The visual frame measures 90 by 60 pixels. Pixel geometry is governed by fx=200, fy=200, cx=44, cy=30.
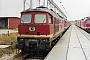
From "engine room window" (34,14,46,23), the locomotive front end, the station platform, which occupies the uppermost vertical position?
"engine room window" (34,14,46,23)

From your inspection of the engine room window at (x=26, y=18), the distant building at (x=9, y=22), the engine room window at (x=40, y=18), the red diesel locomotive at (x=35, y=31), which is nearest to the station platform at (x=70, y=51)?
the red diesel locomotive at (x=35, y=31)

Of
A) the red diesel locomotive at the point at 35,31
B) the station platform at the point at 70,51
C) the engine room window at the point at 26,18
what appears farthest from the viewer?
the engine room window at the point at 26,18

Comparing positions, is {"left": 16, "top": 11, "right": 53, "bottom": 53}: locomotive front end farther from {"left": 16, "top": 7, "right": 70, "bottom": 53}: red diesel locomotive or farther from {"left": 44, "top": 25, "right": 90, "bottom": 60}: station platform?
{"left": 44, "top": 25, "right": 90, "bottom": 60}: station platform

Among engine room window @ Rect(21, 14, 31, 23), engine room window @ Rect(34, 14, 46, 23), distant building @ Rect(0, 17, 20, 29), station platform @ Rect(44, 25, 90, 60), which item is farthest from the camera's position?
distant building @ Rect(0, 17, 20, 29)

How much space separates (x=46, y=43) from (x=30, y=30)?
138 centimetres

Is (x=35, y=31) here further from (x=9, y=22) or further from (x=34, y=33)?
(x=9, y=22)

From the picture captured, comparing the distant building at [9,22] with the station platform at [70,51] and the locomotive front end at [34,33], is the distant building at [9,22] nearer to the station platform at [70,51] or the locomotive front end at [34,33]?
the station platform at [70,51]

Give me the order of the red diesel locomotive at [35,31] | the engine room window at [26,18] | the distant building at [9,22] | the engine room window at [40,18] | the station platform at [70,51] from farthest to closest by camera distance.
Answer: the distant building at [9,22] < the engine room window at [26,18] < the engine room window at [40,18] < the red diesel locomotive at [35,31] < the station platform at [70,51]

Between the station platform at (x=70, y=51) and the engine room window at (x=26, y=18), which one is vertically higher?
the engine room window at (x=26, y=18)

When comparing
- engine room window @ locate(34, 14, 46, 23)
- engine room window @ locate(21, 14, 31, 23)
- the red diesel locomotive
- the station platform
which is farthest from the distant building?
engine room window @ locate(34, 14, 46, 23)

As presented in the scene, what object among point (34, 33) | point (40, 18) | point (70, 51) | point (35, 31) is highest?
point (40, 18)

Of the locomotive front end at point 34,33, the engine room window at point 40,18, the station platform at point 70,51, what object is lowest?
the station platform at point 70,51

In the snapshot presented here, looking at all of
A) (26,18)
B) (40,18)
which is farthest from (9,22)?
(40,18)

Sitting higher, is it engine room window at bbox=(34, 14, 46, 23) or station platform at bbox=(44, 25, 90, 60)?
engine room window at bbox=(34, 14, 46, 23)
